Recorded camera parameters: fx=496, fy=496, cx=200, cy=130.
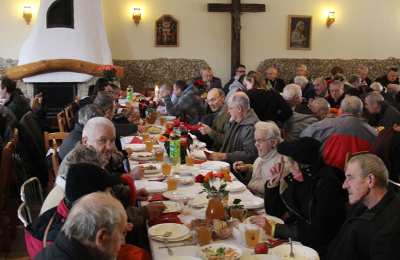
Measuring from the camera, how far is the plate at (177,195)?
333 cm

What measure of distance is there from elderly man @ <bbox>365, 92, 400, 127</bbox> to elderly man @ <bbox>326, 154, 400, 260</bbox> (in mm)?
3647

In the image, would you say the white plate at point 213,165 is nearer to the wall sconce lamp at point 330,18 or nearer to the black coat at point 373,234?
the black coat at point 373,234

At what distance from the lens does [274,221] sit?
288 cm

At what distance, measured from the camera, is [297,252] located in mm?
2451

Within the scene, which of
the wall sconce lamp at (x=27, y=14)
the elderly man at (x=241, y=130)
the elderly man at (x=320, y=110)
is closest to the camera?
the elderly man at (x=241, y=130)

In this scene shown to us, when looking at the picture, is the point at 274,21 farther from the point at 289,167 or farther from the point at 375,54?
the point at 289,167

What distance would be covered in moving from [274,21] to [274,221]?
949cm

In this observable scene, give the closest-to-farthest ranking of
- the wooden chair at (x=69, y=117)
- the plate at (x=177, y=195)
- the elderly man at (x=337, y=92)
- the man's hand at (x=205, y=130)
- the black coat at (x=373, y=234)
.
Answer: the black coat at (x=373, y=234)
the plate at (x=177, y=195)
the man's hand at (x=205, y=130)
the wooden chair at (x=69, y=117)
the elderly man at (x=337, y=92)

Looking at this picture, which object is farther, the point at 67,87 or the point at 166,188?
the point at 67,87

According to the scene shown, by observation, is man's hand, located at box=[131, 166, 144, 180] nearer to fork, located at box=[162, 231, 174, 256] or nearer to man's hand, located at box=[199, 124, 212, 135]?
fork, located at box=[162, 231, 174, 256]

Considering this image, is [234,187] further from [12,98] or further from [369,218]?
[12,98]

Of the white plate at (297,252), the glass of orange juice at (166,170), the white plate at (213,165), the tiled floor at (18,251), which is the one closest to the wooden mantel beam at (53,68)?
the tiled floor at (18,251)

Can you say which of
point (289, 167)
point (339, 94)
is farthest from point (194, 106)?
point (289, 167)

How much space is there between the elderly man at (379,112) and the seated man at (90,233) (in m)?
4.94
